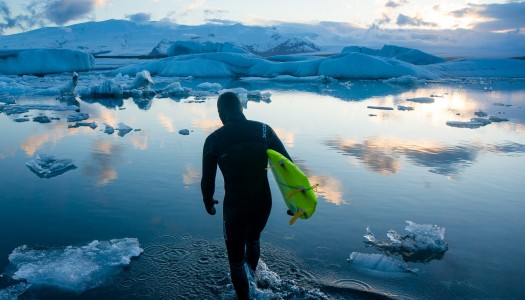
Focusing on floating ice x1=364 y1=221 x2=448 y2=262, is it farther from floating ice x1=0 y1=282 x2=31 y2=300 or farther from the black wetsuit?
floating ice x1=0 y1=282 x2=31 y2=300

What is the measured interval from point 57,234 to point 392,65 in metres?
43.1

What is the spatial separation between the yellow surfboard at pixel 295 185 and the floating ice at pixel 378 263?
55.4 inches

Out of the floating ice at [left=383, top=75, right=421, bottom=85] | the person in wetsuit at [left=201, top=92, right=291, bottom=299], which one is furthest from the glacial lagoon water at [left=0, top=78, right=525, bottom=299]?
the floating ice at [left=383, top=75, right=421, bottom=85]

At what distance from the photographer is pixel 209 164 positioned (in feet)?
10.9

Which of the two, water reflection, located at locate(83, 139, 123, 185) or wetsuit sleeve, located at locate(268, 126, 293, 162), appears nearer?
wetsuit sleeve, located at locate(268, 126, 293, 162)

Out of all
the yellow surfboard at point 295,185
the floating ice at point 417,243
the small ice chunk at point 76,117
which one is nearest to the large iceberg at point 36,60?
the small ice chunk at point 76,117

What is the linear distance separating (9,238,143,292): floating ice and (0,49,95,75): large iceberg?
4464cm

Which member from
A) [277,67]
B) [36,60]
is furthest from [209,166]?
[36,60]

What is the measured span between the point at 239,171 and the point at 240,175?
0.12ft

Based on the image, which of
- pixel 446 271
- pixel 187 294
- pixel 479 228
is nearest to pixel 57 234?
pixel 187 294

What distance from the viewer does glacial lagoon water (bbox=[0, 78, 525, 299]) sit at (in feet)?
12.9

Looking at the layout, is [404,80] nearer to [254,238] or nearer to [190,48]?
[190,48]

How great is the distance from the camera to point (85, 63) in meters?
46.5

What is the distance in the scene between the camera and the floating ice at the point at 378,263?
4.28m
